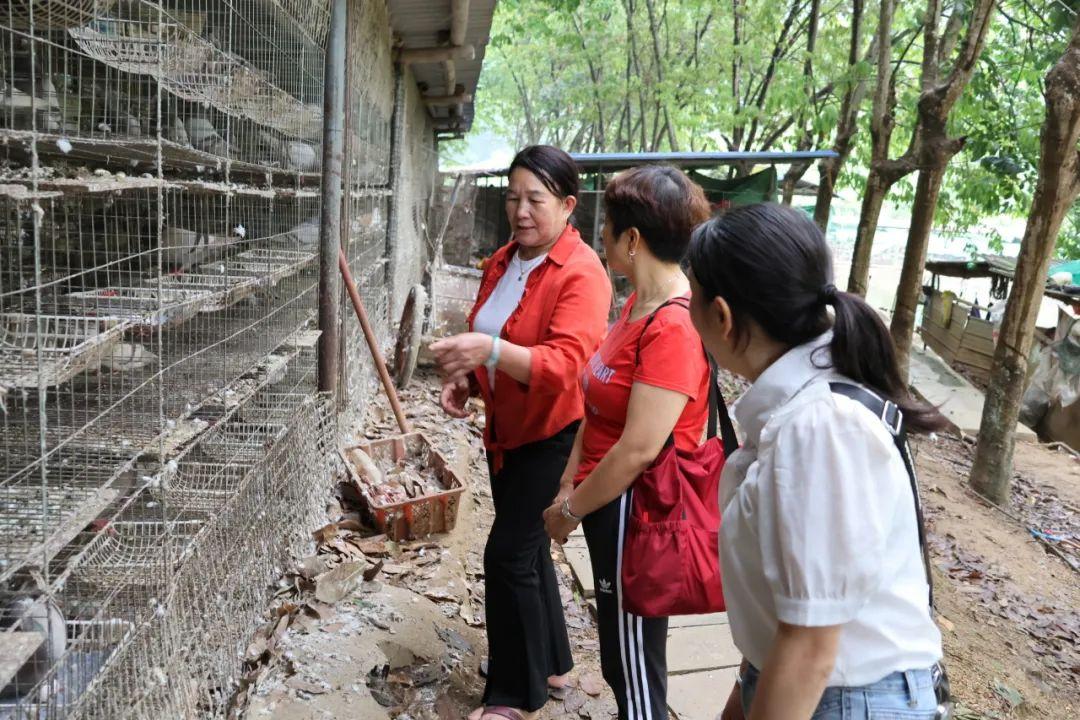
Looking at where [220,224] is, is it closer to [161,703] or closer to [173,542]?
[173,542]

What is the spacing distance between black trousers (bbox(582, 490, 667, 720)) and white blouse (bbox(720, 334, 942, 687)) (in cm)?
91

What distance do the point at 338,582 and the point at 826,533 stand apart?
3.22 m

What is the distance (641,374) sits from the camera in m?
2.36

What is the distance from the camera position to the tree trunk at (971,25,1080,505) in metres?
6.99

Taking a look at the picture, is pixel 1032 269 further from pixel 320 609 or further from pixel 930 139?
pixel 320 609

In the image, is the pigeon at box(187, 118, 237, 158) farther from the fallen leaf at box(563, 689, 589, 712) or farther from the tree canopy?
the tree canopy

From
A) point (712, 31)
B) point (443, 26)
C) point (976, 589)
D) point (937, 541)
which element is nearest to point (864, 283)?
point (937, 541)

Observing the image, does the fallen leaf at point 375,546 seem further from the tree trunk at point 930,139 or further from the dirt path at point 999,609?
the tree trunk at point 930,139

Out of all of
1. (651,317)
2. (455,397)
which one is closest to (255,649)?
(455,397)

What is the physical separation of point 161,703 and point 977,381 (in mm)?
16219

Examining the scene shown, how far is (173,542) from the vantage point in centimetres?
272

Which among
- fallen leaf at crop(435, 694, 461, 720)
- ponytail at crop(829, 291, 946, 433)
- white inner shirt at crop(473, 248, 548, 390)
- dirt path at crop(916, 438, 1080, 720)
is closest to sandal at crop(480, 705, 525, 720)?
fallen leaf at crop(435, 694, 461, 720)

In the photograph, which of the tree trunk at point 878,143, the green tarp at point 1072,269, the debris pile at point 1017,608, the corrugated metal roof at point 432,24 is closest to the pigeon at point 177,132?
the corrugated metal roof at point 432,24

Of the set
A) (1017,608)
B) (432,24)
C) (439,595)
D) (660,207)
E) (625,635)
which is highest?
(432,24)
